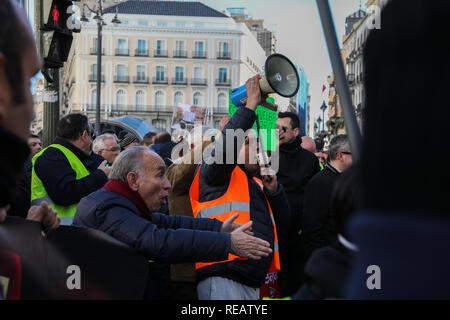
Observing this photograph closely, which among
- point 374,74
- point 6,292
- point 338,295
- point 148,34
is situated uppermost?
point 148,34

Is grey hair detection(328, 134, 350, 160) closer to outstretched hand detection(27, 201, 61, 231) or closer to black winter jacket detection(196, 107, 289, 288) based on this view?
black winter jacket detection(196, 107, 289, 288)

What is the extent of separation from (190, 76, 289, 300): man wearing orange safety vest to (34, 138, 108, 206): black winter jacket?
38.7 inches

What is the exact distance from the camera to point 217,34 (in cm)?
7712

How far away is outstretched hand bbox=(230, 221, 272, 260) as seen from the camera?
2686mm

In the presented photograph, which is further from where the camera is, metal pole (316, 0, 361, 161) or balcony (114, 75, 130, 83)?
balcony (114, 75, 130, 83)

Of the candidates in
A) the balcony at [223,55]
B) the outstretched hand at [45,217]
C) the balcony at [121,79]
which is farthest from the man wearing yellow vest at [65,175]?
the balcony at [223,55]

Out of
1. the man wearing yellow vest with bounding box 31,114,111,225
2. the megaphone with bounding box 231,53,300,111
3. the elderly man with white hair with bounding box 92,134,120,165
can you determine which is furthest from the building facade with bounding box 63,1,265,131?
the megaphone with bounding box 231,53,300,111

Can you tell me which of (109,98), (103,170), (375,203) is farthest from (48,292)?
(109,98)

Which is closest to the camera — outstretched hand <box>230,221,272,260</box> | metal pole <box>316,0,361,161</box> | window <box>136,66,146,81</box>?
metal pole <box>316,0,361,161</box>

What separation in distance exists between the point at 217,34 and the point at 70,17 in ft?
239

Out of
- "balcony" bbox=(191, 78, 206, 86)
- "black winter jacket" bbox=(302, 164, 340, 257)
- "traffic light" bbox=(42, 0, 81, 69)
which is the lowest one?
"black winter jacket" bbox=(302, 164, 340, 257)

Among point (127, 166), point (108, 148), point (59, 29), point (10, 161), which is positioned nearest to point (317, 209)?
point (127, 166)

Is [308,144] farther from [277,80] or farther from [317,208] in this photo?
[277,80]

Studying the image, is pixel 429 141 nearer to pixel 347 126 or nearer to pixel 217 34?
pixel 347 126
